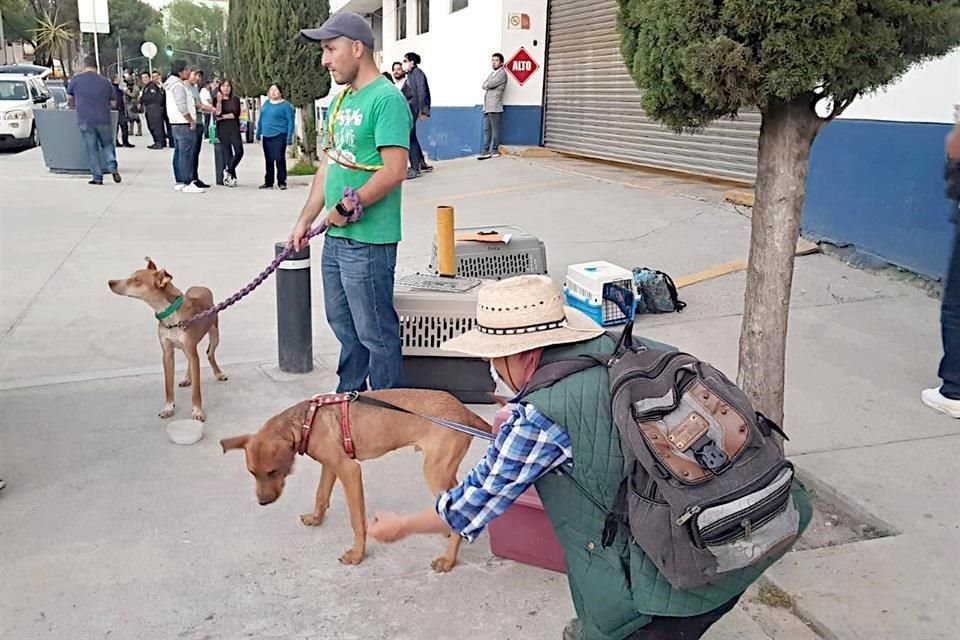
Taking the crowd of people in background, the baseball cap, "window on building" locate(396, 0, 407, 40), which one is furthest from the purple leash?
"window on building" locate(396, 0, 407, 40)

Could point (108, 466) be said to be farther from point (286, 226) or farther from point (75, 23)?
point (75, 23)

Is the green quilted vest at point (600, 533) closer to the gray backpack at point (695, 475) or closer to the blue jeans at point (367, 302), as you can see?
the gray backpack at point (695, 475)

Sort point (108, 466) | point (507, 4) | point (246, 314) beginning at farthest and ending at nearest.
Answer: point (507, 4)
point (246, 314)
point (108, 466)

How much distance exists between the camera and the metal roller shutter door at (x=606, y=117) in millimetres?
10741

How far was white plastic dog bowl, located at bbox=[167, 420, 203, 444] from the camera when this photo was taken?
4.35 meters

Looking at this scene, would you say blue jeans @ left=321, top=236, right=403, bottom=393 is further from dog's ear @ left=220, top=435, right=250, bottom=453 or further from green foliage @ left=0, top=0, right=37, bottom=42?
green foliage @ left=0, top=0, right=37, bottom=42

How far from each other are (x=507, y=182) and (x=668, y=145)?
2.40 metres

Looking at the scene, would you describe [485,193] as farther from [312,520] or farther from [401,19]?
[401,19]

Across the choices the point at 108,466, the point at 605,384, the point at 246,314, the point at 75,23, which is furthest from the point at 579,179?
the point at 75,23

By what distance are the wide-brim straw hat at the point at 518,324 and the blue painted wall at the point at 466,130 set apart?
14153mm

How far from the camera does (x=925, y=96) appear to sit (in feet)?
21.7

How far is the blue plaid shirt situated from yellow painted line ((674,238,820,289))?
5.28 metres

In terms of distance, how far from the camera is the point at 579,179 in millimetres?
12492

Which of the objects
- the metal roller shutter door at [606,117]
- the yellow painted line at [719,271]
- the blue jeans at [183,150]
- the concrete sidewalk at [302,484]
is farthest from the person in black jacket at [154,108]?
the yellow painted line at [719,271]
